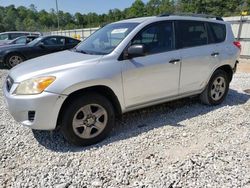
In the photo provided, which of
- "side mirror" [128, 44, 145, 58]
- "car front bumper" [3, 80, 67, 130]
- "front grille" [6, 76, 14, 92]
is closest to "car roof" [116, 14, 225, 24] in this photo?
"side mirror" [128, 44, 145, 58]

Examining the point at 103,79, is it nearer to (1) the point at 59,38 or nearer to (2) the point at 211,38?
(2) the point at 211,38

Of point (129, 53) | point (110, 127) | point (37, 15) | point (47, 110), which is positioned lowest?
point (110, 127)

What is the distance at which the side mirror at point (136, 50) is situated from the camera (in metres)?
3.47

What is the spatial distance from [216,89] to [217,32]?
1.13 meters

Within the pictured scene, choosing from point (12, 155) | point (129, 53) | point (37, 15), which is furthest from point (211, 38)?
point (37, 15)

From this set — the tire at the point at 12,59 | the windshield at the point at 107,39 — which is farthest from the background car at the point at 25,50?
the windshield at the point at 107,39

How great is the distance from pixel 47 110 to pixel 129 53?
1.39m

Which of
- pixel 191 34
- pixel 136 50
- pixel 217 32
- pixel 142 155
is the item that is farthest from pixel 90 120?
pixel 217 32

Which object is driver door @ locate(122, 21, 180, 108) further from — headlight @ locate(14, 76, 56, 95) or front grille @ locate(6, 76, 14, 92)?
front grille @ locate(6, 76, 14, 92)

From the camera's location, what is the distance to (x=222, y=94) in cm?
513

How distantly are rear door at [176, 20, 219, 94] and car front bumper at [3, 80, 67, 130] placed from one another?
2.22 m

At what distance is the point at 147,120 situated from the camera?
14.3 feet

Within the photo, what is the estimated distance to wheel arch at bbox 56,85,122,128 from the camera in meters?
3.24

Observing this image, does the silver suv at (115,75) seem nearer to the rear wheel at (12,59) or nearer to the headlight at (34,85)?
the headlight at (34,85)
